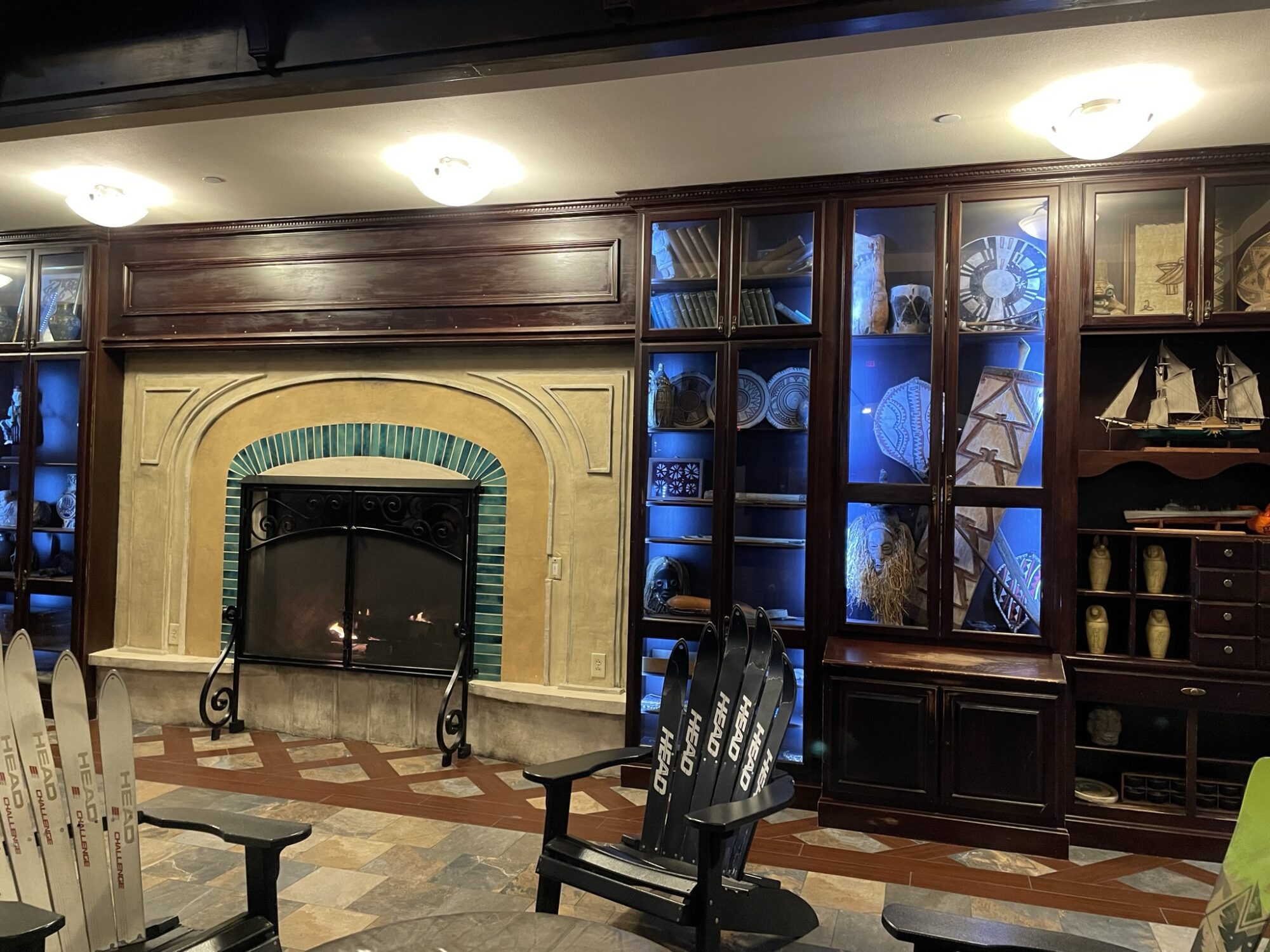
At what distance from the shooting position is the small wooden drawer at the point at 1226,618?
11.6 feet

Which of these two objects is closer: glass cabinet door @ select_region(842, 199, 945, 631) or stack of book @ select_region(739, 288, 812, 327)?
glass cabinet door @ select_region(842, 199, 945, 631)

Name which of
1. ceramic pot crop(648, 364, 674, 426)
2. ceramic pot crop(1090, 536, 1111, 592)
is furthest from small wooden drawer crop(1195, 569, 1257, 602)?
ceramic pot crop(648, 364, 674, 426)

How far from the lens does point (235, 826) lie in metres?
2.12

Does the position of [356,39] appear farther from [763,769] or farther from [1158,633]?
[1158,633]

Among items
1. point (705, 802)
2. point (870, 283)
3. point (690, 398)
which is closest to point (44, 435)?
point (690, 398)

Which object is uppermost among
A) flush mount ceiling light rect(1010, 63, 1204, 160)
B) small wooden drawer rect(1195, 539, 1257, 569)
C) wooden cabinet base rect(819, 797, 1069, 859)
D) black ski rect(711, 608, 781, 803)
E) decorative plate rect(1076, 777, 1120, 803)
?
flush mount ceiling light rect(1010, 63, 1204, 160)

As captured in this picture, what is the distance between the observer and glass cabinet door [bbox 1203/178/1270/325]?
357 centimetres

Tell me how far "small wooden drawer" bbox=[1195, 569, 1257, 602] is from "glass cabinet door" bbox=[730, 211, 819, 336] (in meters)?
1.93

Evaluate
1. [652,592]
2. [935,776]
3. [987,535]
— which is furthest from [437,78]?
[935,776]

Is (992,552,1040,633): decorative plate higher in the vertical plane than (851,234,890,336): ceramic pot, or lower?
lower

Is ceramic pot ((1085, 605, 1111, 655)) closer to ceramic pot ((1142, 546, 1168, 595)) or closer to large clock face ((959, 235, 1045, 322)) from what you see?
ceramic pot ((1142, 546, 1168, 595))

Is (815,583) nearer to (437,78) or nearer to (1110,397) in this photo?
(1110,397)

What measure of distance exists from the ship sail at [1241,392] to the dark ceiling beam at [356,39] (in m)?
2.03

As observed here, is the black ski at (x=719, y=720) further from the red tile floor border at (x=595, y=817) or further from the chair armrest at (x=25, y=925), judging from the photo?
the chair armrest at (x=25, y=925)
